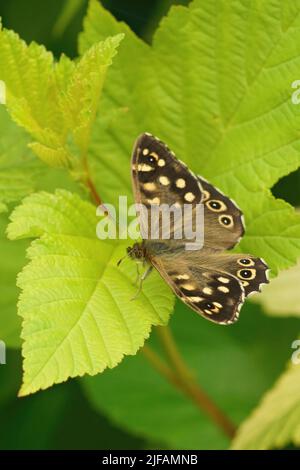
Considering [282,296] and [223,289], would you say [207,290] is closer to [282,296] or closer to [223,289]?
[223,289]

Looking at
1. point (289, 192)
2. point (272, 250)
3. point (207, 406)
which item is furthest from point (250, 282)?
point (289, 192)

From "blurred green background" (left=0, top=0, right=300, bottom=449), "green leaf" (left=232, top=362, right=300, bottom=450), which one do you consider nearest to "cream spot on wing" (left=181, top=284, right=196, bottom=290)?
"green leaf" (left=232, top=362, right=300, bottom=450)

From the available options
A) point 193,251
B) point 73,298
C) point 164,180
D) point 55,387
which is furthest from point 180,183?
point 55,387

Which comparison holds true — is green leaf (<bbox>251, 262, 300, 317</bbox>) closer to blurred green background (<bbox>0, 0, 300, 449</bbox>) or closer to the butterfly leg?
blurred green background (<bbox>0, 0, 300, 449</bbox>)

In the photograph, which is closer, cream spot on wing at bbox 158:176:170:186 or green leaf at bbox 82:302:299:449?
cream spot on wing at bbox 158:176:170:186

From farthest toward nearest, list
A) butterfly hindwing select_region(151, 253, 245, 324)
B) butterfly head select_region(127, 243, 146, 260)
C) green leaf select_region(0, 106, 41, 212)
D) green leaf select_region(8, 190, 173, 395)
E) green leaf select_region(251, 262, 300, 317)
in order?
green leaf select_region(251, 262, 300, 317)
green leaf select_region(0, 106, 41, 212)
butterfly head select_region(127, 243, 146, 260)
butterfly hindwing select_region(151, 253, 245, 324)
green leaf select_region(8, 190, 173, 395)

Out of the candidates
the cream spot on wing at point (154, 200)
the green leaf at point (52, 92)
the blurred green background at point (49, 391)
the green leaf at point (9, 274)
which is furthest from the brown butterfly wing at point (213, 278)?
the blurred green background at point (49, 391)

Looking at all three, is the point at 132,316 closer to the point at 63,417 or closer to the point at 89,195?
the point at 89,195
